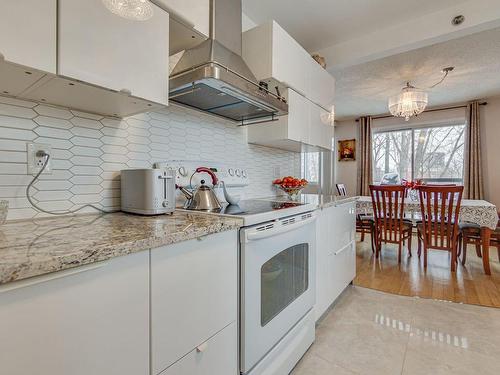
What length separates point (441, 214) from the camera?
294cm

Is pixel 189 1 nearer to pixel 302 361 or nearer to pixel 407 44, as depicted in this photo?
pixel 302 361

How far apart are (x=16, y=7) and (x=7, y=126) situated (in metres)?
0.45

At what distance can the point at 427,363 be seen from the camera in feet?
4.86

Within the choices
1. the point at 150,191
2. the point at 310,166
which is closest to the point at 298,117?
the point at 150,191

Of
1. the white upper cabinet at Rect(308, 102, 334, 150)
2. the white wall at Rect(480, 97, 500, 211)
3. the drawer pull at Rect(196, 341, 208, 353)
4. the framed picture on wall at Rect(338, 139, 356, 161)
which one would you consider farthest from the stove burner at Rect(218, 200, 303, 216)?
the framed picture on wall at Rect(338, 139, 356, 161)

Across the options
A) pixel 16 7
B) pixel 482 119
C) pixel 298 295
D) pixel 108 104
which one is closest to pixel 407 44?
pixel 298 295

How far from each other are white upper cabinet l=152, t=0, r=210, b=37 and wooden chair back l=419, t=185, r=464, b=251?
2.91 metres

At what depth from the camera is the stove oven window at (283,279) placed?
4.05ft

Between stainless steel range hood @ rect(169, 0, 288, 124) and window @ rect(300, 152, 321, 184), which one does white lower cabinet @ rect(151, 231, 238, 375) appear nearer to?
stainless steel range hood @ rect(169, 0, 288, 124)

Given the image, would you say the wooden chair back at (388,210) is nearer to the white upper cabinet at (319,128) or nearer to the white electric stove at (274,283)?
the white upper cabinet at (319,128)

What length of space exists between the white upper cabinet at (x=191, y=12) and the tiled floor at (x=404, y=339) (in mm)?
1845

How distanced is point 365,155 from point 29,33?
19.4 ft

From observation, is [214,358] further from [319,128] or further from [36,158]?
[319,128]

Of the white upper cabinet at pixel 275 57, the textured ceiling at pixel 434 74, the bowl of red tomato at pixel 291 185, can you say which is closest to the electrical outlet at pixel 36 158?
the white upper cabinet at pixel 275 57
